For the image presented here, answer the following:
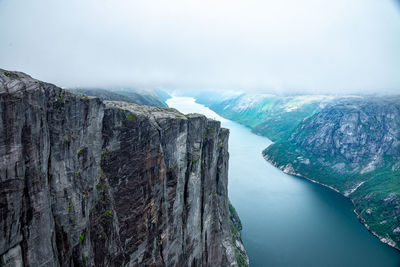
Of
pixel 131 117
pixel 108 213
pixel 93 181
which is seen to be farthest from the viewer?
pixel 131 117

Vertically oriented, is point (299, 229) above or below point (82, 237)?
below

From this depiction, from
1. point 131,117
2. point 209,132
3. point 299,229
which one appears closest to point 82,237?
point 131,117

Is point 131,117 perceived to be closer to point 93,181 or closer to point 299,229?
point 93,181

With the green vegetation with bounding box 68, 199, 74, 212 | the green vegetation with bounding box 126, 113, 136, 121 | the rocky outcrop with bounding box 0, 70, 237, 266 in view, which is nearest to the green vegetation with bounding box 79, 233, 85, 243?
the rocky outcrop with bounding box 0, 70, 237, 266

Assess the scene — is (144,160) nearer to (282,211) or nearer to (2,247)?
(2,247)

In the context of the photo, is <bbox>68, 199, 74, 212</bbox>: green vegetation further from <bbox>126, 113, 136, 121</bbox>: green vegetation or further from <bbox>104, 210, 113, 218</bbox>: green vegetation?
<bbox>126, 113, 136, 121</bbox>: green vegetation

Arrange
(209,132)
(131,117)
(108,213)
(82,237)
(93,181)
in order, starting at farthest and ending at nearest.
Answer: (209,132), (131,117), (108,213), (93,181), (82,237)

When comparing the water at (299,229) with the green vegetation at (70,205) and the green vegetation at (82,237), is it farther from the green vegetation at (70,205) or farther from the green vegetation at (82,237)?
the green vegetation at (70,205)

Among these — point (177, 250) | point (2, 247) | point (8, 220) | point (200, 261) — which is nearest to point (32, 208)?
point (8, 220)
